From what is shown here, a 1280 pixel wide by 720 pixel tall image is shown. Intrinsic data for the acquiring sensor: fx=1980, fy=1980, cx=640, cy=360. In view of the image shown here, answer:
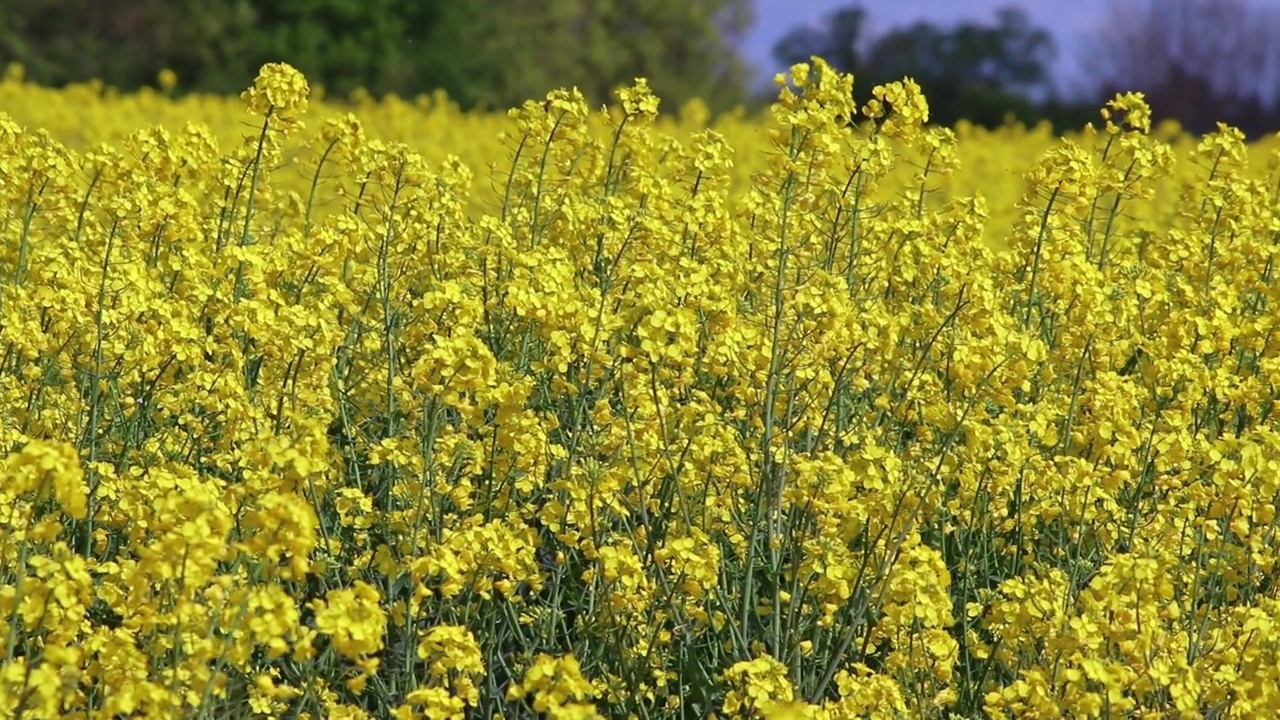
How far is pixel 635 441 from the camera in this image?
470 centimetres

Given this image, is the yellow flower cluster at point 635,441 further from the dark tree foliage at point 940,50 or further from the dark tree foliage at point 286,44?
the dark tree foliage at point 940,50

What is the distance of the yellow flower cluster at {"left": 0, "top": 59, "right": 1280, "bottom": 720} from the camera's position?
12.8 feet

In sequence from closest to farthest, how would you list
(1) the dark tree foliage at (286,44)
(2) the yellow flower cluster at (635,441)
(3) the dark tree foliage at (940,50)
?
(2) the yellow flower cluster at (635,441) → (1) the dark tree foliage at (286,44) → (3) the dark tree foliage at (940,50)

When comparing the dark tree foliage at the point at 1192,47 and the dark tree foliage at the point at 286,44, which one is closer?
the dark tree foliage at the point at 286,44

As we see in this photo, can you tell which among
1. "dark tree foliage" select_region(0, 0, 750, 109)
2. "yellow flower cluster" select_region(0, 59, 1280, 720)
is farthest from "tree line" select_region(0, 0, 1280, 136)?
"yellow flower cluster" select_region(0, 59, 1280, 720)

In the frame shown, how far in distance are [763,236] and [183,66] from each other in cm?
2218

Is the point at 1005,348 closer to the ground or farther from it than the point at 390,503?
farther from it

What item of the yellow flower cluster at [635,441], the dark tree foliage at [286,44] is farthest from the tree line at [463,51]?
the yellow flower cluster at [635,441]

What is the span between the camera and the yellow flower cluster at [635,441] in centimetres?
391

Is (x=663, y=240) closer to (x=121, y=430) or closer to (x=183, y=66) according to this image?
A: (x=121, y=430)

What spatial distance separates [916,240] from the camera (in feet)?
18.6

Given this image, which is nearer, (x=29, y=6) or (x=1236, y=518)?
(x=1236, y=518)

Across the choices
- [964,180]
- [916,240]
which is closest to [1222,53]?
[964,180]

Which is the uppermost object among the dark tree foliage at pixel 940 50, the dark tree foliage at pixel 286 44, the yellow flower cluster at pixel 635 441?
the dark tree foliage at pixel 940 50
